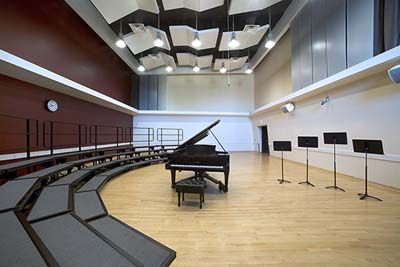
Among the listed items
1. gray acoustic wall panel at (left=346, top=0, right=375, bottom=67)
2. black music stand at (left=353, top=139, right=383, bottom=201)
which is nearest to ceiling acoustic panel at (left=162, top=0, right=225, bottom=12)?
gray acoustic wall panel at (left=346, top=0, right=375, bottom=67)

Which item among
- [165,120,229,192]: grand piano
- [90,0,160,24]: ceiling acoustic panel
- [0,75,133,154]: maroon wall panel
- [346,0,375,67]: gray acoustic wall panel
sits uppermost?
[90,0,160,24]: ceiling acoustic panel

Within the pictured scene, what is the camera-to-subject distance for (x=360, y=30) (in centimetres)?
458

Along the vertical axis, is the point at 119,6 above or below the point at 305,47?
above

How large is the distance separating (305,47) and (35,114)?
792 centimetres

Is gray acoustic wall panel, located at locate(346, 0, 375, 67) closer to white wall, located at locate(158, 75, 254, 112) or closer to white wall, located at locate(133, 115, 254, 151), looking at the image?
white wall, located at locate(133, 115, 254, 151)

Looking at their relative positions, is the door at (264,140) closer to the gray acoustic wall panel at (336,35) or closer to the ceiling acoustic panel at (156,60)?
the gray acoustic wall panel at (336,35)

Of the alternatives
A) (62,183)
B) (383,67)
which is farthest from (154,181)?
(383,67)

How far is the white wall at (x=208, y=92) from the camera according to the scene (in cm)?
1253

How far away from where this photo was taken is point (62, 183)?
3.19 m

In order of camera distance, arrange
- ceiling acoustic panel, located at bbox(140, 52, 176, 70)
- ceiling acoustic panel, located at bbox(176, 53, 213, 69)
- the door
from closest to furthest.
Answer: ceiling acoustic panel, located at bbox(140, 52, 176, 70) → ceiling acoustic panel, located at bbox(176, 53, 213, 69) → the door

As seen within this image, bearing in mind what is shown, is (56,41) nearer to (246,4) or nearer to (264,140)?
(246,4)

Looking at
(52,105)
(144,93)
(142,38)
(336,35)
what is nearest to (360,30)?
(336,35)

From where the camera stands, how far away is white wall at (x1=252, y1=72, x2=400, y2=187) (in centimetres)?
403

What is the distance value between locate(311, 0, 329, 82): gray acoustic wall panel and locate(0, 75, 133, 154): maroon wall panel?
719 cm
